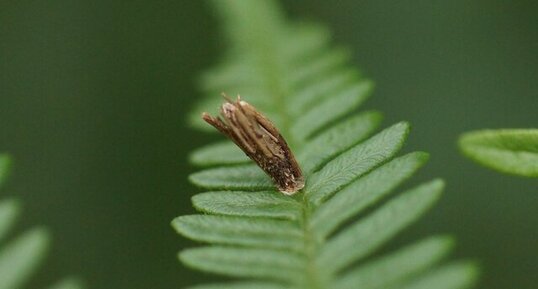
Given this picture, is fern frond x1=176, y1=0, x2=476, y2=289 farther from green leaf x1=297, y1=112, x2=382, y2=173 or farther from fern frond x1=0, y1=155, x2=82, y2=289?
fern frond x1=0, y1=155, x2=82, y2=289

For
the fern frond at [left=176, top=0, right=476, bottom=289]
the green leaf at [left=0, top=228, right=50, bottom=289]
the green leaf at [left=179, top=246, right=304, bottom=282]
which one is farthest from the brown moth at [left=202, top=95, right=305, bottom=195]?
the green leaf at [left=0, top=228, right=50, bottom=289]

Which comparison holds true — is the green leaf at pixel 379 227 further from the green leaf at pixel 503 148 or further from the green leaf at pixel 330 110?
the green leaf at pixel 330 110

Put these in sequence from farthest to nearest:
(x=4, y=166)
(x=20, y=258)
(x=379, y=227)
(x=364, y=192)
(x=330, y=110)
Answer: (x=330, y=110) → (x=4, y=166) → (x=20, y=258) → (x=364, y=192) → (x=379, y=227)

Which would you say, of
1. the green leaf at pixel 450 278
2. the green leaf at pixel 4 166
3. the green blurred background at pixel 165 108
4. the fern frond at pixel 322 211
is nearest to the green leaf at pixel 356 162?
the fern frond at pixel 322 211

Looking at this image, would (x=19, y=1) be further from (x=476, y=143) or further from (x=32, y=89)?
(x=476, y=143)

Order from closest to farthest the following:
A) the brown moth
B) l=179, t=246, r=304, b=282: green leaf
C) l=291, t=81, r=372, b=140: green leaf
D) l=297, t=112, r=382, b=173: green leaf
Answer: l=179, t=246, r=304, b=282: green leaf
the brown moth
l=297, t=112, r=382, b=173: green leaf
l=291, t=81, r=372, b=140: green leaf

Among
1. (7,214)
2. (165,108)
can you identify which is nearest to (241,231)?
(7,214)

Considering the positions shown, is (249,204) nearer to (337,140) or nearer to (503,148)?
(337,140)
